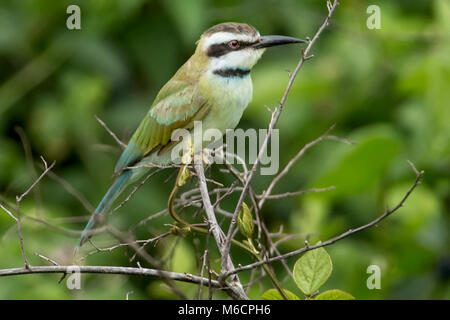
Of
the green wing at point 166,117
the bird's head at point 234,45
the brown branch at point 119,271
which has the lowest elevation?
the brown branch at point 119,271

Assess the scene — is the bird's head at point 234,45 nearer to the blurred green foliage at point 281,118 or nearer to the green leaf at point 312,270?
the blurred green foliage at point 281,118

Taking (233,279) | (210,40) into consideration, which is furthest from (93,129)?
(233,279)

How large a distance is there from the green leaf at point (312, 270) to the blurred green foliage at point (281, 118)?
92cm

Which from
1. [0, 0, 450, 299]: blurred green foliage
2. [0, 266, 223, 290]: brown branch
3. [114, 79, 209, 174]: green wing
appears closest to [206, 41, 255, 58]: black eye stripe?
[114, 79, 209, 174]: green wing

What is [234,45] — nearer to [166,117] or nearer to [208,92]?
[208,92]

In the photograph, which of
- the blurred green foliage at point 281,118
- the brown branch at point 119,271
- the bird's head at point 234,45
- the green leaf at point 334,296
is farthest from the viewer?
the blurred green foliage at point 281,118

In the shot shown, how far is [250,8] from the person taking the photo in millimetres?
3977

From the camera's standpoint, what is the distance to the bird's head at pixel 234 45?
2.48m

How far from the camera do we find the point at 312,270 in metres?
1.69

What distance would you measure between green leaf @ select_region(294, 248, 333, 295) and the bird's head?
3.10ft

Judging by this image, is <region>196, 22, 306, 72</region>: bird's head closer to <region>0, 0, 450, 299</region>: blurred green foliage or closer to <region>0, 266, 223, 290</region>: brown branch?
<region>0, 0, 450, 299</region>: blurred green foliage

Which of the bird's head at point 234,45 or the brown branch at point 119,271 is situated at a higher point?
the bird's head at point 234,45

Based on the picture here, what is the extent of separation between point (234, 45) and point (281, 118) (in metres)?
1.20

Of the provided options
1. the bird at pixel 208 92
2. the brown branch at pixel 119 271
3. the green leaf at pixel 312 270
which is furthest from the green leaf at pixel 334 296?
the bird at pixel 208 92
